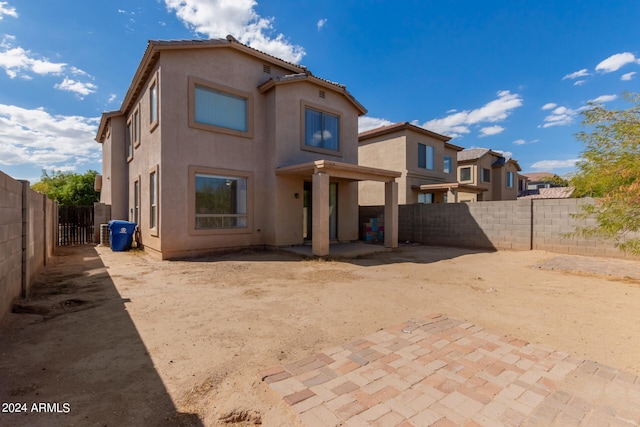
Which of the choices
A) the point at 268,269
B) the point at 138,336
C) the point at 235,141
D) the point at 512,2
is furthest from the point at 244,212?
the point at 512,2

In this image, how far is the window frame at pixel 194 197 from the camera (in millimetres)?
10055

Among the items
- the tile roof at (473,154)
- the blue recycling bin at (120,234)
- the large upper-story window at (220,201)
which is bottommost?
the blue recycling bin at (120,234)

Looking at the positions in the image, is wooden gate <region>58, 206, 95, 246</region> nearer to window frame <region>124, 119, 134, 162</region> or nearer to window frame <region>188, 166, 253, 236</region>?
window frame <region>124, 119, 134, 162</region>

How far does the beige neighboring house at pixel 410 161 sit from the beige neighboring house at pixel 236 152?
658cm

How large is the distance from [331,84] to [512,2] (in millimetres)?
6852

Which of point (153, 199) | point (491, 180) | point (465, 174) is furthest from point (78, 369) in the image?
point (491, 180)

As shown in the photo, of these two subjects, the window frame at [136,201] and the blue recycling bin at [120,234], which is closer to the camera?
the blue recycling bin at [120,234]

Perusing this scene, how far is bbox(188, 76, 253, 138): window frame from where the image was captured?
10.1 meters

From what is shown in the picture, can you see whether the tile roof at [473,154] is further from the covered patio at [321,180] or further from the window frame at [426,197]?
the covered patio at [321,180]

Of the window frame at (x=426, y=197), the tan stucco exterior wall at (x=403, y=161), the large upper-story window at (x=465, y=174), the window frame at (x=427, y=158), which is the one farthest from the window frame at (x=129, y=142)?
the large upper-story window at (x=465, y=174)

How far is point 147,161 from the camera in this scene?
1142 centimetres

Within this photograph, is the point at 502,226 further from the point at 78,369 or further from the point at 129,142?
the point at 129,142

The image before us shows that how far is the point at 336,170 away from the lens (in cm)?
1038

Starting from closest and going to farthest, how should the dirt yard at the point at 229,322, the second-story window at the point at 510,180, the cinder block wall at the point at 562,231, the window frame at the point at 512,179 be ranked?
the dirt yard at the point at 229,322 → the cinder block wall at the point at 562,231 → the window frame at the point at 512,179 → the second-story window at the point at 510,180
